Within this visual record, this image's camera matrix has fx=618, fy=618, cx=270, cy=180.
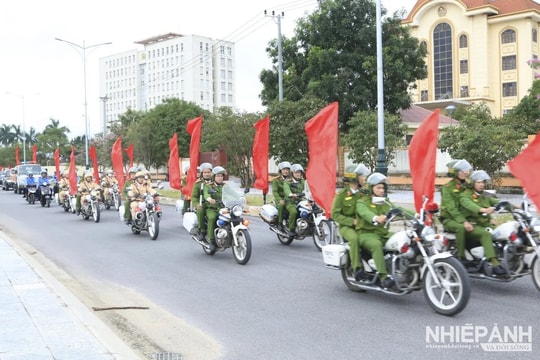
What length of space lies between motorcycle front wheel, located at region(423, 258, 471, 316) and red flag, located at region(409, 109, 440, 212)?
1.10m

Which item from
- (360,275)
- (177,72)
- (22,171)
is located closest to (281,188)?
(360,275)

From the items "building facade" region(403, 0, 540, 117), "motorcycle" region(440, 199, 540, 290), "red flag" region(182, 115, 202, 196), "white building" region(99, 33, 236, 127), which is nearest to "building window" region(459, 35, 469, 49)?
"building facade" region(403, 0, 540, 117)

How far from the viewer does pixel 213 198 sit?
11273mm

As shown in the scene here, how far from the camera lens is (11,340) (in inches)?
223

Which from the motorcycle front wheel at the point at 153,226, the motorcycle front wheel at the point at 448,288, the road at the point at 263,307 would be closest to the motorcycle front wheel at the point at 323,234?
the road at the point at 263,307

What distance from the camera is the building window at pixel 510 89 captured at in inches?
2491

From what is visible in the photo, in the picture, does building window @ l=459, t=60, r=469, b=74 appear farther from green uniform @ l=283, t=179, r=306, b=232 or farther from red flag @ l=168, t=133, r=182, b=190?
green uniform @ l=283, t=179, r=306, b=232

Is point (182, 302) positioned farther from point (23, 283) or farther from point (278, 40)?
point (278, 40)

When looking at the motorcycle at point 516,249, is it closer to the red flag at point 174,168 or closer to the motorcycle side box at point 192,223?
the motorcycle side box at point 192,223

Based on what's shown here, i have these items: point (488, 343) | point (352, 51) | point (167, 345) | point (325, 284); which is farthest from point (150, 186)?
point (352, 51)

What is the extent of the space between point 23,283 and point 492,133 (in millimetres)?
19290

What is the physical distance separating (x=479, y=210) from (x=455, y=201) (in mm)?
400

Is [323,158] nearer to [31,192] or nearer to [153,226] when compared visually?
[153,226]

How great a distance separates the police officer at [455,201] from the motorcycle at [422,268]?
0.89 m
